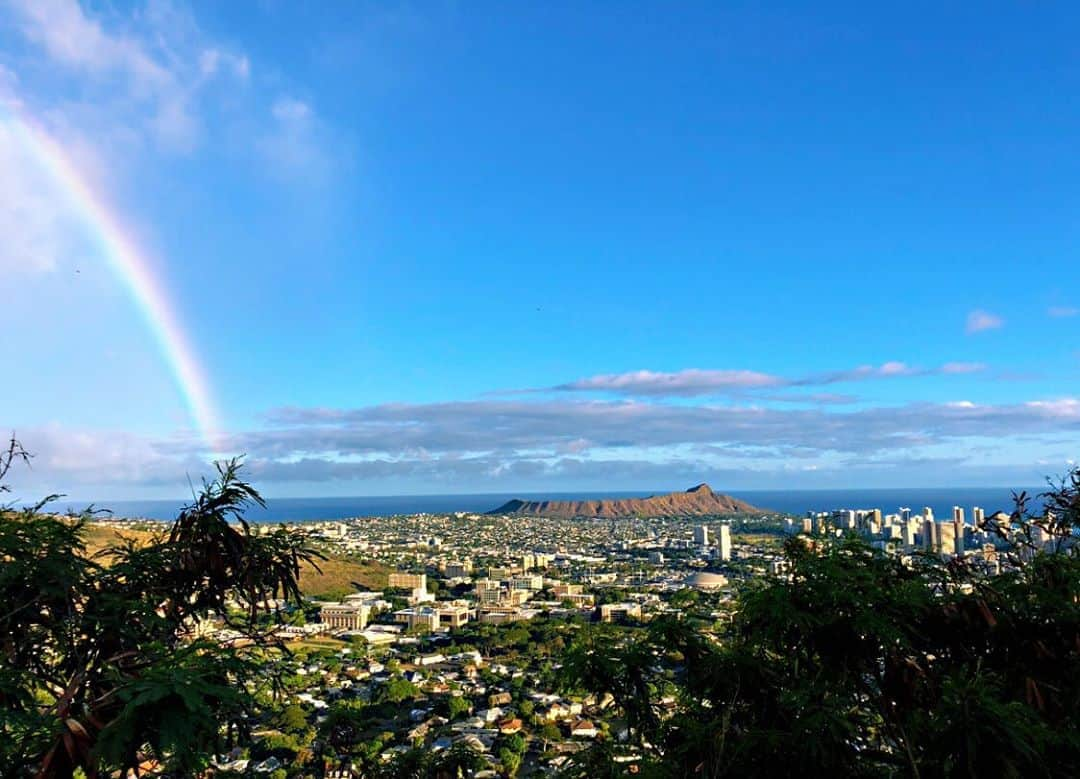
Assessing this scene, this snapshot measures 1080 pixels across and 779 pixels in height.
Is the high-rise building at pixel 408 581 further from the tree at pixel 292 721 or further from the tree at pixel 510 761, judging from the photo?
the tree at pixel 510 761

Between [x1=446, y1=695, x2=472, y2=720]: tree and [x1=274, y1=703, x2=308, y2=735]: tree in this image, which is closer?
[x1=274, y1=703, x2=308, y2=735]: tree

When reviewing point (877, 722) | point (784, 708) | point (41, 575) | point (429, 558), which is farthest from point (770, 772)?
point (429, 558)

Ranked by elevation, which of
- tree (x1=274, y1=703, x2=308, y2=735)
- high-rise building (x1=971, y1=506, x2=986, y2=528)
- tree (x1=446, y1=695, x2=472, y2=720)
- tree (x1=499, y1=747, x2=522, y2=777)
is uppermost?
high-rise building (x1=971, y1=506, x2=986, y2=528)

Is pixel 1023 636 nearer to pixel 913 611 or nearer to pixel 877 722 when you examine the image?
pixel 913 611

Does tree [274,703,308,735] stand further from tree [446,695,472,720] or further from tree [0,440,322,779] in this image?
tree [0,440,322,779]

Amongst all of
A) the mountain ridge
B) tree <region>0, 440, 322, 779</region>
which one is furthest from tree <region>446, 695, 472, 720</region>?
the mountain ridge

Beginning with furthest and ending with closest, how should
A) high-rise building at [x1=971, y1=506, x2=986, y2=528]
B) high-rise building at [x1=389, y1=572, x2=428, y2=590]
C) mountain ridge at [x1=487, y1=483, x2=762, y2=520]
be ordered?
mountain ridge at [x1=487, y1=483, x2=762, y2=520] < high-rise building at [x1=389, y1=572, x2=428, y2=590] < high-rise building at [x1=971, y1=506, x2=986, y2=528]

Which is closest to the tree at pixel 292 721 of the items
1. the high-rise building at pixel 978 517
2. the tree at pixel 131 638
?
the tree at pixel 131 638
